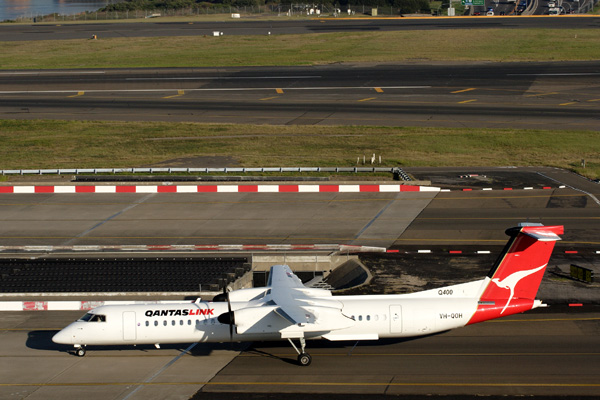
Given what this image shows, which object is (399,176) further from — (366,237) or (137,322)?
(137,322)

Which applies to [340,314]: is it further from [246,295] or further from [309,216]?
[309,216]

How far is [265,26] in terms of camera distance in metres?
134

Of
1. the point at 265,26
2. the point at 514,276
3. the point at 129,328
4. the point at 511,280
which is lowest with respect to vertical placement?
the point at 129,328

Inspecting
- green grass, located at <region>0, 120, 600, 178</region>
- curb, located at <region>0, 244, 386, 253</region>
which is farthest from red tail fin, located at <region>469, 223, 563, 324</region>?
green grass, located at <region>0, 120, 600, 178</region>

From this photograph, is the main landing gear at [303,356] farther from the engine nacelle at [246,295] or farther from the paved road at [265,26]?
the paved road at [265,26]

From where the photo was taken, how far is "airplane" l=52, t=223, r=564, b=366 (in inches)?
1095

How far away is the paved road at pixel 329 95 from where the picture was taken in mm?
71438

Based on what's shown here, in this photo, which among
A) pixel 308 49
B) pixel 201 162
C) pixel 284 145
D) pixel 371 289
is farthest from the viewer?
pixel 308 49

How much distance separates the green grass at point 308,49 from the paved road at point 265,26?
5.95 metres

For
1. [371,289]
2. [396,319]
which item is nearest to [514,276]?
[396,319]

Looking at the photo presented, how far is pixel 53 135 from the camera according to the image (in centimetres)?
6800

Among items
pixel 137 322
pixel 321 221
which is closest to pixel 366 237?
pixel 321 221

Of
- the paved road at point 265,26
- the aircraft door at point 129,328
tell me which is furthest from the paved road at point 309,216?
the paved road at point 265,26

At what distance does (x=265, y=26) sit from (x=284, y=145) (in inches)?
3016
